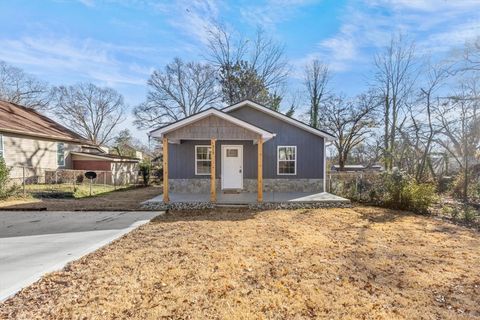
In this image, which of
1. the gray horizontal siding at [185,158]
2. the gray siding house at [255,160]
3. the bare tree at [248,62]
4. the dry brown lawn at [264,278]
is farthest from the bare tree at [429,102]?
the gray horizontal siding at [185,158]

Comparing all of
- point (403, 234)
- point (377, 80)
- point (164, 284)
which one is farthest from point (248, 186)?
point (377, 80)

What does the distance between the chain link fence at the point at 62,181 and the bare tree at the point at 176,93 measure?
10754mm

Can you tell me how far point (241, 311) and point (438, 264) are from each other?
3.64m

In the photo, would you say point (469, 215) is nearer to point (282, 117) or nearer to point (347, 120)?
point (282, 117)

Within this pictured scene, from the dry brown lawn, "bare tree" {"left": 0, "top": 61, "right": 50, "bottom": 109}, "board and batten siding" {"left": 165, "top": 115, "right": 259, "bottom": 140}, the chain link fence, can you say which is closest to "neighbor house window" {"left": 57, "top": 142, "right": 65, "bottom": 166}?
the chain link fence

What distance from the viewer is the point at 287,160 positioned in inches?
467

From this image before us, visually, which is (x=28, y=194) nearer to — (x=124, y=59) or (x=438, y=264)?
(x=124, y=59)

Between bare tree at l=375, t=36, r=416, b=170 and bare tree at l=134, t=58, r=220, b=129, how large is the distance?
16.5 m

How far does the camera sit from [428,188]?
28.8ft

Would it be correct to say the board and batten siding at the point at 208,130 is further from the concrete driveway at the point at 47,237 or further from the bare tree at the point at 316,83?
the bare tree at the point at 316,83

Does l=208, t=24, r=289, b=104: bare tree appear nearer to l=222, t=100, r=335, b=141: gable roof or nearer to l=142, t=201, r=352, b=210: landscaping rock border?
l=222, t=100, r=335, b=141: gable roof

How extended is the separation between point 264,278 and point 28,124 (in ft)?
62.6

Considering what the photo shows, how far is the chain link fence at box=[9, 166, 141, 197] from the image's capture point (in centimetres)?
1178

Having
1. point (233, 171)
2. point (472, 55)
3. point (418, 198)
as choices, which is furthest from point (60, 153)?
point (472, 55)
